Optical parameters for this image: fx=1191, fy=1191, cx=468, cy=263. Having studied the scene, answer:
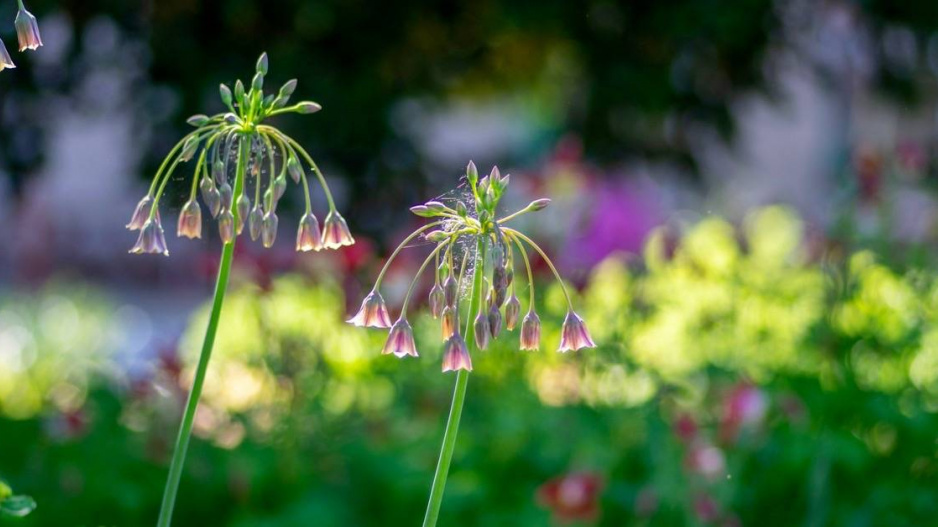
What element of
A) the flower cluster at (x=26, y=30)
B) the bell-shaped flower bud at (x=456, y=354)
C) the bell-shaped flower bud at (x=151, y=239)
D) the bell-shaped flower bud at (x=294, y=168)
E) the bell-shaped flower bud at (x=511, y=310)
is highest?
the flower cluster at (x=26, y=30)

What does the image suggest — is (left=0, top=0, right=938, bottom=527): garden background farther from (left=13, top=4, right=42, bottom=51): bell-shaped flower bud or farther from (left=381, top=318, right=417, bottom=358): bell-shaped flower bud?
(left=13, top=4, right=42, bottom=51): bell-shaped flower bud

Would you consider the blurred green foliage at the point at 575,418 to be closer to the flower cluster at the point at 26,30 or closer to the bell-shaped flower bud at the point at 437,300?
the bell-shaped flower bud at the point at 437,300

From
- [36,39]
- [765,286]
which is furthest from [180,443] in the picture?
[765,286]

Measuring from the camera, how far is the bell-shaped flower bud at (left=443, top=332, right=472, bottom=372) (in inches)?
46.0

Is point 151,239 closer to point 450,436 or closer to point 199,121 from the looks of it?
point 199,121

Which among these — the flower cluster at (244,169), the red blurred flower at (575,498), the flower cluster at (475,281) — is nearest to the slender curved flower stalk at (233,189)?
the flower cluster at (244,169)

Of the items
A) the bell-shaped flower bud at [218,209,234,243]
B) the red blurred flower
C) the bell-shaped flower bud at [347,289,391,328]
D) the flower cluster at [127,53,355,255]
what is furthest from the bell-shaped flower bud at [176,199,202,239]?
the red blurred flower

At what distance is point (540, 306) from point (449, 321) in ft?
9.08

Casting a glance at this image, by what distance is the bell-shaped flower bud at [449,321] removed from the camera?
3.99 ft

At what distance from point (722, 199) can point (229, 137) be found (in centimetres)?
593

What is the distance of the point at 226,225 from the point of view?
125 cm

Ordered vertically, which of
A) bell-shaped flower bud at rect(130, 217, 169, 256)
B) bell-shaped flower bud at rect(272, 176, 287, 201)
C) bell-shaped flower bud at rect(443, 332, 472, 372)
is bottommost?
bell-shaped flower bud at rect(443, 332, 472, 372)

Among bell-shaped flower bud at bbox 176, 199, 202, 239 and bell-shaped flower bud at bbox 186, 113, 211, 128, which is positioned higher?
bell-shaped flower bud at bbox 186, 113, 211, 128

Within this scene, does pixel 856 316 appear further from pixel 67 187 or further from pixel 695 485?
pixel 67 187
